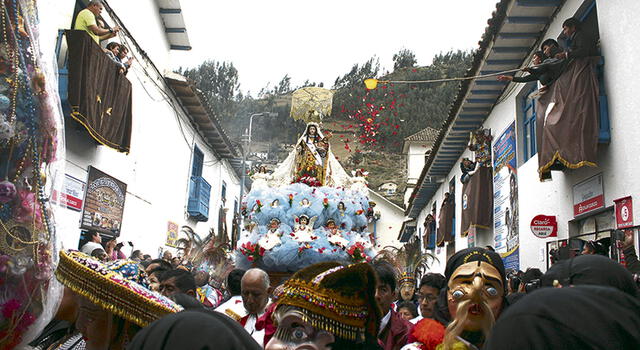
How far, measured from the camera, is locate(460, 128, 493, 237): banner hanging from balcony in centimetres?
1350

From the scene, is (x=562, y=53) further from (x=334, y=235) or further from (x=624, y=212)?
(x=334, y=235)

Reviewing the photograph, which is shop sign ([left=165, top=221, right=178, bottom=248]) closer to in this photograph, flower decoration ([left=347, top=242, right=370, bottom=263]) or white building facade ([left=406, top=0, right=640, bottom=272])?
white building facade ([left=406, top=0, right=640, bottom=272])

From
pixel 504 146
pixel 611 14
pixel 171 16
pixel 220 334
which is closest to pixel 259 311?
pixel 220 334

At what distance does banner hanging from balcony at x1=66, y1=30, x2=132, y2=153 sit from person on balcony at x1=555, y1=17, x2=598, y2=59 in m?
7.79

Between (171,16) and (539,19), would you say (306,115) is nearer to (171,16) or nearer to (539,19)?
(539,19)

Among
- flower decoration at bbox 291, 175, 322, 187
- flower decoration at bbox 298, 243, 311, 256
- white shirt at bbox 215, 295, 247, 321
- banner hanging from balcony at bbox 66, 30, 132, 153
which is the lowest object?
white shirt at bbox 215, 295, 247, 321

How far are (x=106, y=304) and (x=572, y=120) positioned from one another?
7148 mm

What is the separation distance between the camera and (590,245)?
6.23 metres

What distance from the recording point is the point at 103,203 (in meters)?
11.2

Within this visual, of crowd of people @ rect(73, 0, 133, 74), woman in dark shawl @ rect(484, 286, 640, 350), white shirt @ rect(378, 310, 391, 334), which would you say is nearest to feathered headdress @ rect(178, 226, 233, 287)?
crowd of people @ rect(73, 0, 133, 74)

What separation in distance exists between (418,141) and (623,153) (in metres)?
26.4

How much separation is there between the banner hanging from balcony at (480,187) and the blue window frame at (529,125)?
92.5 inches

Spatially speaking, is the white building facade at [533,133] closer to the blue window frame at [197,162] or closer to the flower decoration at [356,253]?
the flower decoration at [356,253]

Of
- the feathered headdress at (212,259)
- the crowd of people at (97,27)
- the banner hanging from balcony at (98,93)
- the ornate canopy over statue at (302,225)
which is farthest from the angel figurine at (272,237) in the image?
the crowd of people at (97,27)
